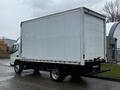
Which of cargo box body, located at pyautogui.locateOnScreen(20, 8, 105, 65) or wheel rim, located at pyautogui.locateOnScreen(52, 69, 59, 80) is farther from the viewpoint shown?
wheel rim, located at pyautogui.locateOnScreen(52, 69, 59, 80)

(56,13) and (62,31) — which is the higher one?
(56,13)

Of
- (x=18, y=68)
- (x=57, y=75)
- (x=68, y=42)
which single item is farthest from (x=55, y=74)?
(x=18, y=68)

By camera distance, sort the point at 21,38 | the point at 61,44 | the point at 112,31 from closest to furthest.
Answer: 1. the point at 61,44
2. the point at 21,38
3. the point at 112,31

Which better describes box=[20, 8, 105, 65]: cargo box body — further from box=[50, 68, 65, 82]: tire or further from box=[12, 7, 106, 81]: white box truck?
box=[50, 68, 65, 82]: tire

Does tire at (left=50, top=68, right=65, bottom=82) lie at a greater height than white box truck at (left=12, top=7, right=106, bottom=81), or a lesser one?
lesser

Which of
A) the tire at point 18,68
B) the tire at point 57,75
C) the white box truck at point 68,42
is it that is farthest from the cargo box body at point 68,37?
the tire at point 18,68

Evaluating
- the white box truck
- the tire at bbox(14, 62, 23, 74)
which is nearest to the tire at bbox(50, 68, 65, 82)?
the white box truck

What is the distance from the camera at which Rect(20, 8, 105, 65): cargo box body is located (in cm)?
1011

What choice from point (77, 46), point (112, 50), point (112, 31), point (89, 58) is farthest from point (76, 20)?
point (112, 31)

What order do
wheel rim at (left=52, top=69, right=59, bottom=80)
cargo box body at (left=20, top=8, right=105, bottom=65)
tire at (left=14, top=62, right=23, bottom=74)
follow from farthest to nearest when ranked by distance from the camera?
tire at (left=14, top=62, right=23, bottom=74)
wheel rim at (left=52, top=69, right=59, bottom=80)
cargo box body at (left=20, top=8, right=105, bottom=65)

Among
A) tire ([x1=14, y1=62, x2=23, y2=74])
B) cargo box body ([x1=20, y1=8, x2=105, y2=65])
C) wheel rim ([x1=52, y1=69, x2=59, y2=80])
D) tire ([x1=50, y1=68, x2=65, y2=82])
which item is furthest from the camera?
tire ([x1=14, y1=62, x2=23, y2=74])

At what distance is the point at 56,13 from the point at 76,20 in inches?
63.2

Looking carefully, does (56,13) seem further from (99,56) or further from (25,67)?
(25,67)

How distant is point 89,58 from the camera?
10461mm
